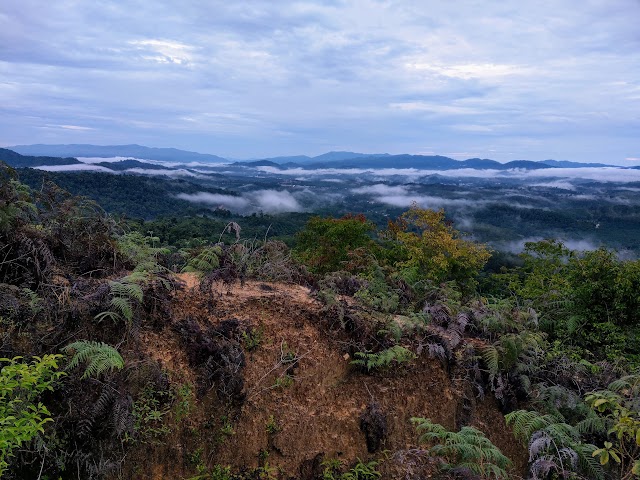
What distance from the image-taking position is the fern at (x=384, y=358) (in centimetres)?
618

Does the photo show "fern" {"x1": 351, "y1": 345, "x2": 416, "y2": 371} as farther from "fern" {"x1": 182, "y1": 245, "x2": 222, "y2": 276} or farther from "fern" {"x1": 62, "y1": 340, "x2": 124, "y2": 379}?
"fern" {"x1": 62, "y1": 340, "x2": 124, "y2": 379}

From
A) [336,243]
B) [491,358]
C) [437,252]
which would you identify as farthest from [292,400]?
[336,243]

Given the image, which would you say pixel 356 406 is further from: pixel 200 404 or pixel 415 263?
pixel 415 263

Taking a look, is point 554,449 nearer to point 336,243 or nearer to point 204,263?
point 204,263

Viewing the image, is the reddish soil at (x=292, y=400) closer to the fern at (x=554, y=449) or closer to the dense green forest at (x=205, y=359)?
the dense green forest at (x=205, y=359)

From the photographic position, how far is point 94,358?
4.77 metres

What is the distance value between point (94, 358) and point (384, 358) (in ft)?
11.7

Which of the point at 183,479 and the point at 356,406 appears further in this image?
the point at 356,406

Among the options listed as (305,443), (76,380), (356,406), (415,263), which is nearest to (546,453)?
(356,406)

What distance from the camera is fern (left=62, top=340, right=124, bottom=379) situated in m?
4.69

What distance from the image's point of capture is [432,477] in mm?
5707

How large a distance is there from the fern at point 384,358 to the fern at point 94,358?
2.97 meters

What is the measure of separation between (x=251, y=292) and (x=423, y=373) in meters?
2.81

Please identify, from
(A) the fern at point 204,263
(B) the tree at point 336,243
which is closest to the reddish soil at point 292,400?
(A) the fern at point 204,263
